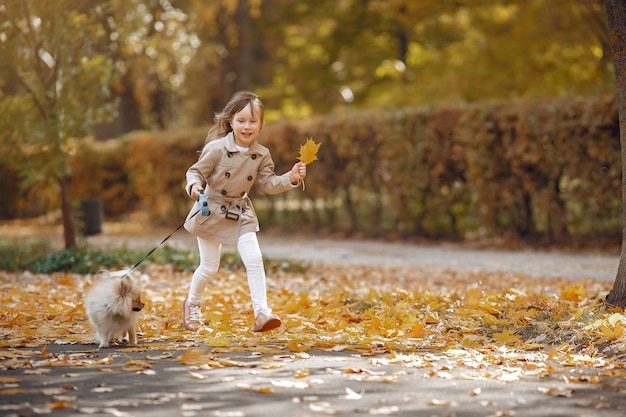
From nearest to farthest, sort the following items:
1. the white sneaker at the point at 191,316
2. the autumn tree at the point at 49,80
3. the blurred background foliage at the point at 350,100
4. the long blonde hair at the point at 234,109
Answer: the long blonde hair at the point at 234,109
the white sneaker at the point at 191,316
the autumn tree at the point at 49,80
the blurred background foliage at the point at 350,100

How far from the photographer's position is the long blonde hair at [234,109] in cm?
643

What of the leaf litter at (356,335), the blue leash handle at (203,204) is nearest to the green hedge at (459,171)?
the leaf litter at (356,335)

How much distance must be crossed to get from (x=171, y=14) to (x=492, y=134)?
43.9 ft

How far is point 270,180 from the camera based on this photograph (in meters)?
6.49

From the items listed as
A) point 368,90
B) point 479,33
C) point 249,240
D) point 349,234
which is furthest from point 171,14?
point 249,240

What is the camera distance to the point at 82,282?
977 centimetres

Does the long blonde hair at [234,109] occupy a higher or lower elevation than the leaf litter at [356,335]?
higher

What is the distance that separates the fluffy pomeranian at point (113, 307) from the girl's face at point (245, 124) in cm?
133

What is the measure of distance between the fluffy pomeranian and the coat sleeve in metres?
1.23

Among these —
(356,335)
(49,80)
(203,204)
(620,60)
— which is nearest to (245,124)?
(203,204)

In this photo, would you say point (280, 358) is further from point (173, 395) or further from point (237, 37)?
point (237, 37)

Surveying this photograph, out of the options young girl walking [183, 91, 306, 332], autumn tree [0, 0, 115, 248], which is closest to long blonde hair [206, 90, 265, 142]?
young girl walking [183, 91, 306, 332]

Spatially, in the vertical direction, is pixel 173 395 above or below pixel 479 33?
below

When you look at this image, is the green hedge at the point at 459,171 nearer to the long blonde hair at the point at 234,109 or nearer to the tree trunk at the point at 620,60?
the tree trunk at the point at 620,60
